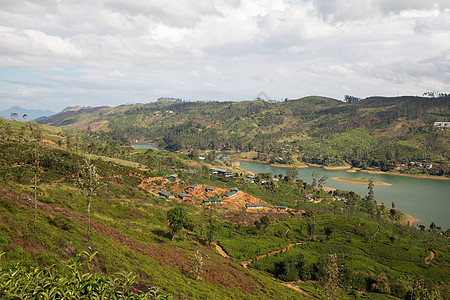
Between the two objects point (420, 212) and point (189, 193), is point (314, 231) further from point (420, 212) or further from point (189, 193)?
point (420, 212)

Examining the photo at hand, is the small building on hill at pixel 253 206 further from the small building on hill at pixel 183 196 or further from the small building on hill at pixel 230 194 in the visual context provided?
the small building on hill at pixel 183 196

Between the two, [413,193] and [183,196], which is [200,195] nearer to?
[183,196]

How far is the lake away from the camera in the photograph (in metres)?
97.4

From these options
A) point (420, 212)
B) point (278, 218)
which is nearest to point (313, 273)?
point (278, 218)

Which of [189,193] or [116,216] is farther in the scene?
[189,193]

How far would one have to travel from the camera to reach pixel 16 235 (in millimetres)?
15930

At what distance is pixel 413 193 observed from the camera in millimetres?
123750

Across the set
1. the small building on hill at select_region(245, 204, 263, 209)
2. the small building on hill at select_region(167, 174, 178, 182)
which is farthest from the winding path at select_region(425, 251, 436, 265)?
the small building on hill at select_region(167, 174, 178, 182)

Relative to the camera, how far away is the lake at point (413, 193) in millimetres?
97375

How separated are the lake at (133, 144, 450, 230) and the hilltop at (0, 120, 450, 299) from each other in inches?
541

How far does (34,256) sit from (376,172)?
8044 inches

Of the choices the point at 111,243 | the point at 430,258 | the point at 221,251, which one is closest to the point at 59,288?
the point at 111,243

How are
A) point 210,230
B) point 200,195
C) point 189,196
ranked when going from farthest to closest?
point 200,195 → point 189,196 → point 210,230

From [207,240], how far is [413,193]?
12898cm
